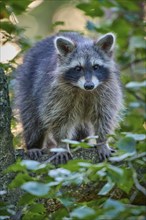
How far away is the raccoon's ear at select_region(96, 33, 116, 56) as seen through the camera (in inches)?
237

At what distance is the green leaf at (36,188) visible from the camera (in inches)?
104

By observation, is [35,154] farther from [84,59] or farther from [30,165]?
[30,165]

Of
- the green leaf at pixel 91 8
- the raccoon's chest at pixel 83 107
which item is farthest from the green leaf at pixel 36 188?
the raccoon's chest at pixel 83 107

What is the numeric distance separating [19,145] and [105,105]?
1.07 m

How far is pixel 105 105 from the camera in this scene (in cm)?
603

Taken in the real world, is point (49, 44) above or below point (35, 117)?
above

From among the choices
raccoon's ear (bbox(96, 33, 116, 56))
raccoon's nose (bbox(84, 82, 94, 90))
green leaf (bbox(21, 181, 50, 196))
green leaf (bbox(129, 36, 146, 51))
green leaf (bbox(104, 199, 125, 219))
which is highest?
raccoon's ear (bbox(96, 33, 116, 56))

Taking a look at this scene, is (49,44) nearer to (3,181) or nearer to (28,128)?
(28,128)

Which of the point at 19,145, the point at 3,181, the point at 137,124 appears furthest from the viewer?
the point at 19,145

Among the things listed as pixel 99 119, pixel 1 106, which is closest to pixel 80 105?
pixel 99 119

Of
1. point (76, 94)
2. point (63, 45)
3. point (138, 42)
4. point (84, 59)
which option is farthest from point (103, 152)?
point (138, 42)

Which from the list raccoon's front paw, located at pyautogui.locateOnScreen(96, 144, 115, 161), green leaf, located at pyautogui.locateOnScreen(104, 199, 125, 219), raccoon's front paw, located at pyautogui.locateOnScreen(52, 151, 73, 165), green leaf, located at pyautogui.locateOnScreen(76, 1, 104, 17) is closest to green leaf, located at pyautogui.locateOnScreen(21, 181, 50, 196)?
green leaf, located at pyautogui.locateOnScreen(104, 199, 125, 219)

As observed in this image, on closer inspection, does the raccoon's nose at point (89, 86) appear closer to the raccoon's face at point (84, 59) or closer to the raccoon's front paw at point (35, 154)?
the raccoon's face at point (84, 59)

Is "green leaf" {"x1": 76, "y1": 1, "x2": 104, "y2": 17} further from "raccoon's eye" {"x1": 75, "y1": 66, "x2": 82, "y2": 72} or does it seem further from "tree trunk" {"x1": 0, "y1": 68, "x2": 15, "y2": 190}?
"raccoon's eye" {"x1": 75, "y1": 66, "x2": 82, "y2": 72}
